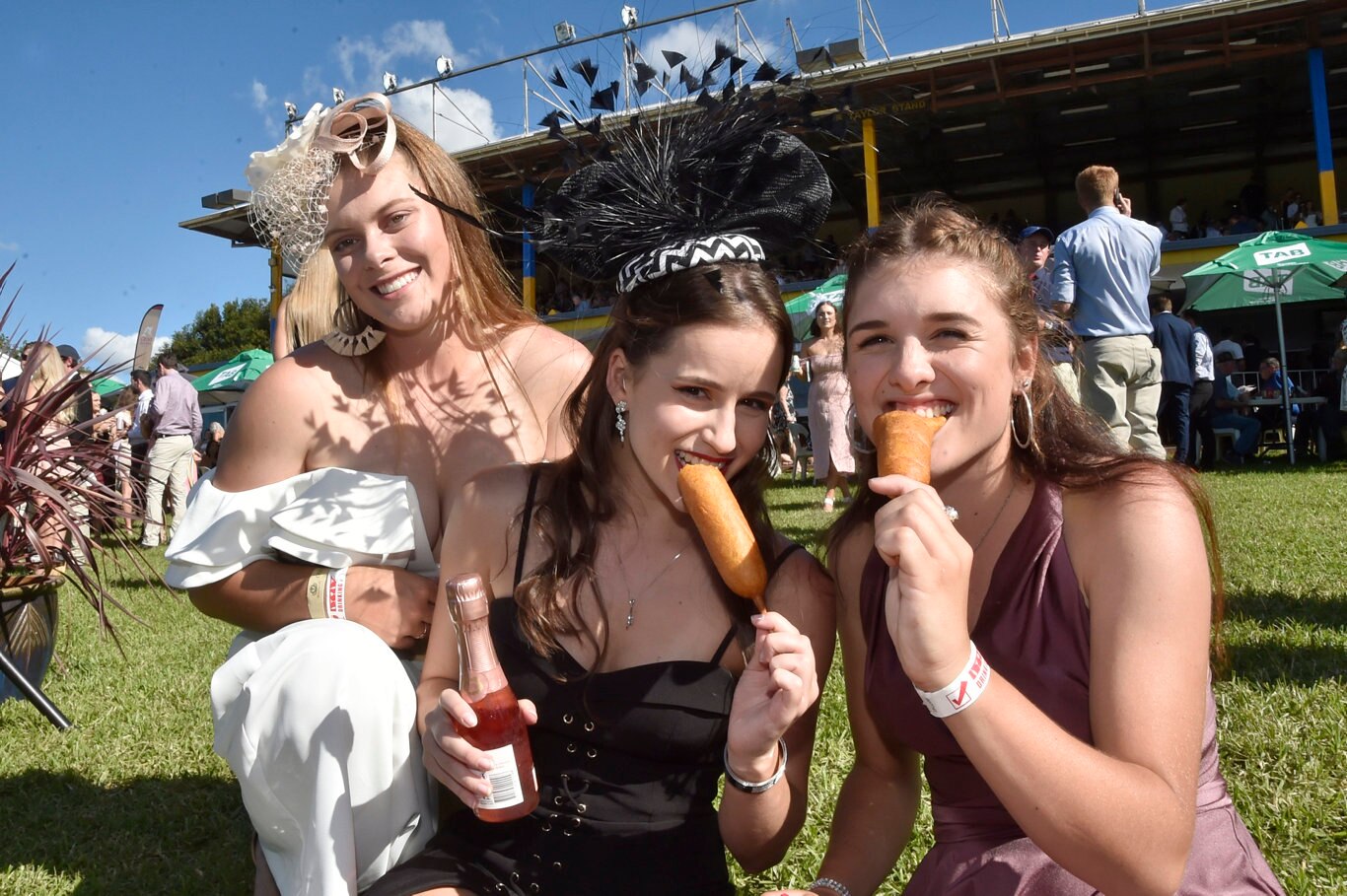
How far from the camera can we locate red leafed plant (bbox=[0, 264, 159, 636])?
446cm

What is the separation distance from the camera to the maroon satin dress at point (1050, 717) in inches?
74.8

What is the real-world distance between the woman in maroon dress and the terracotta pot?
4.28m

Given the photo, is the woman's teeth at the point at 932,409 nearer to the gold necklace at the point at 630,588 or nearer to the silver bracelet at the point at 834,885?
the gold necklace at the point at 630,588

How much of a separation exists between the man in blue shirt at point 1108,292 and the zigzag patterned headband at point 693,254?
20.2 ft

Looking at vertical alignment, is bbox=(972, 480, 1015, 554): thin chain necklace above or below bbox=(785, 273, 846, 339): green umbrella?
below

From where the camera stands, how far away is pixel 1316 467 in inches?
537

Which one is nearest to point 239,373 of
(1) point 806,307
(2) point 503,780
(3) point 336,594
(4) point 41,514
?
(1) point 806,307

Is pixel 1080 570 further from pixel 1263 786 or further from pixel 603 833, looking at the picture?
pixel 1263 786

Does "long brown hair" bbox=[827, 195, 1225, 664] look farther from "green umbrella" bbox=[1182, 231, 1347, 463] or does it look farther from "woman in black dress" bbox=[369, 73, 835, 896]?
"green umbrella" bbox=[1182, 231, 1347, 463]

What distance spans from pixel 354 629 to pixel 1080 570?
1.70m

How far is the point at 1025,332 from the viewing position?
2.19 meters

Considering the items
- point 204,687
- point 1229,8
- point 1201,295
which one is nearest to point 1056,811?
point 204,687

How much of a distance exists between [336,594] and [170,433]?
38.8 feet

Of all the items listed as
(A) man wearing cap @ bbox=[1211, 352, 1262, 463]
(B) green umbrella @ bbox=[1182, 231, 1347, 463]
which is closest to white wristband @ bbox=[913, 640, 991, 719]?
(A) man wearing cap @ bbox=[1211, 352, 1262, 463]
